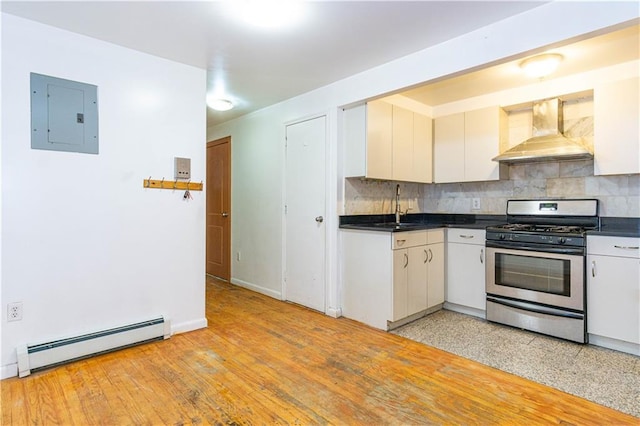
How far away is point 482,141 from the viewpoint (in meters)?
3.62

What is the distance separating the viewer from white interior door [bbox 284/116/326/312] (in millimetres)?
3549

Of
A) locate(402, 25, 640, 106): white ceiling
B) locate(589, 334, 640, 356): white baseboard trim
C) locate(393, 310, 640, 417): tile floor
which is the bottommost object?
locate(393, 310, 640, 417): tile floor

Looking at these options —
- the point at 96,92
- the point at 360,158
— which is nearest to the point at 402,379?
the point at 360,158

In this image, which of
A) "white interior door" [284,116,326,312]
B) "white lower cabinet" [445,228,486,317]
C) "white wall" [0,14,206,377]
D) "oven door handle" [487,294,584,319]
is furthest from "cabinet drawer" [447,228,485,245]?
"white wall" [0,14,206,377]

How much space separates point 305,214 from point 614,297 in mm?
2667

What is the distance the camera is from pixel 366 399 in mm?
1976

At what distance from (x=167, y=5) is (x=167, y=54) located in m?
0.77

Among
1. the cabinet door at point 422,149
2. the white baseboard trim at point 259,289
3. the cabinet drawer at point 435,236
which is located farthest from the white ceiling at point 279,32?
the white baseboard trim at point 259,289

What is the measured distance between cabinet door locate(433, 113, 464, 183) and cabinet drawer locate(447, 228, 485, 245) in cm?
62

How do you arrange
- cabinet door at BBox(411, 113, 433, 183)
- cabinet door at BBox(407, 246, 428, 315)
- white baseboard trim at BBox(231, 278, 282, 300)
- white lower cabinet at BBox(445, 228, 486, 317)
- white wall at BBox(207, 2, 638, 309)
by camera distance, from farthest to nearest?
white baseboard trim at BBox(231, 278, 282, 300)
cabinet door at BBox(411, 113, 433, 183)
white lower cabinet at BBox(445, 228, 486, 317)
cabinet door at BBox(407, 246, 428, 315)
white wall at BBox(207, 2, 638, 309)

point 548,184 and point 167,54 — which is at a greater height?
point 167,54

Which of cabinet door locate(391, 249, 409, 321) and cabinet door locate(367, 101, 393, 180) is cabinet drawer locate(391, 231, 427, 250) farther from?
cabinet door locate(367, 101, 393, 180)

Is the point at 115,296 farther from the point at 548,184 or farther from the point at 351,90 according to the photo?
the point at 548,184

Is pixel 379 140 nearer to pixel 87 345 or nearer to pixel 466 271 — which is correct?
pixel 466 271
